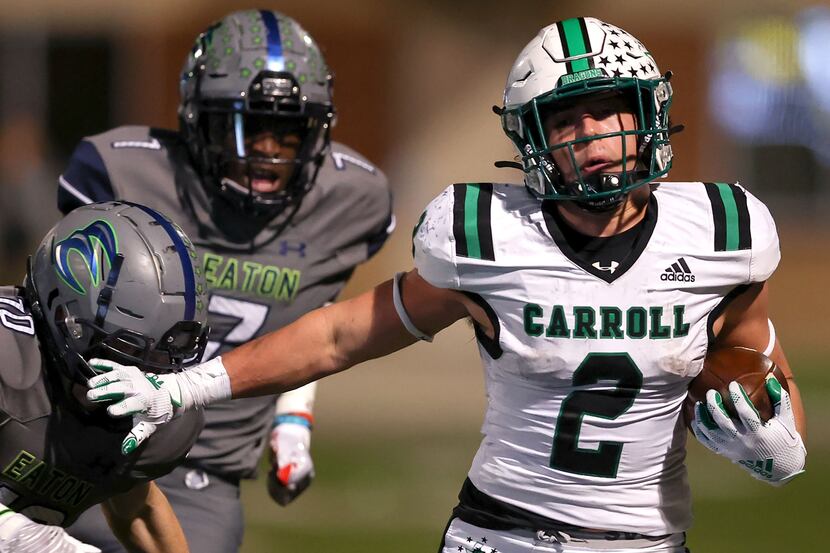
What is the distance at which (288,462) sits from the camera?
4281 mm

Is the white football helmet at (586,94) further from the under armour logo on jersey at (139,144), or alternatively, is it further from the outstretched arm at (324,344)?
the under armour logo on jersey at (139,144)

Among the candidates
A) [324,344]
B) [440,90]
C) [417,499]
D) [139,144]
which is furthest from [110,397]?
[440,90]

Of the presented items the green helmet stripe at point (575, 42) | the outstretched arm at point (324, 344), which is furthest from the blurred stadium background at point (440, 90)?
the green helmet stripe at point (575, 42)

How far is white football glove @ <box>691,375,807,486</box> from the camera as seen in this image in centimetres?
297

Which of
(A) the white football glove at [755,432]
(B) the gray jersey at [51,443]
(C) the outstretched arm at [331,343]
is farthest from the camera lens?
(C) the outstretched arm at [331,343]

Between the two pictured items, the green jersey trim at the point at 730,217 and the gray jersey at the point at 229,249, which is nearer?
the green jersey trim at the point at 730,217

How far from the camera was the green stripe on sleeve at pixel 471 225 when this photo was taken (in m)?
3.09

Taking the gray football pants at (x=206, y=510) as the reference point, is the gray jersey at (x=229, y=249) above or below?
above

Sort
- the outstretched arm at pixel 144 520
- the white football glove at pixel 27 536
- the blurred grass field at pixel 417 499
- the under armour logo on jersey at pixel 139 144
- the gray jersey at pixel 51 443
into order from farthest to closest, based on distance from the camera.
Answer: the blurred grass field at pixel 417 499
the under armour logo on jersey at pixel 139 144
the outstretched arm at pixel 144 520
the gray jersey at pixel 51 443
the white football glove at pixel 27 536

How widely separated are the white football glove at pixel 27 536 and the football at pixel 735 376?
4.68 feet

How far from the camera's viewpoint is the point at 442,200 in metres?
3.18

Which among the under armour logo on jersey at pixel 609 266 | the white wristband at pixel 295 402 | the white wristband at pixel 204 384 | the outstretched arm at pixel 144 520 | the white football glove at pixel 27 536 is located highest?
the under armour logo on jersey at pixel 609 266

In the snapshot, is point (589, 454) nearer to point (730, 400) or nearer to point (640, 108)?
point (730, 400)

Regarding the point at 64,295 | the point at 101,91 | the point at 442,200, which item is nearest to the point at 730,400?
the point at 442,200
